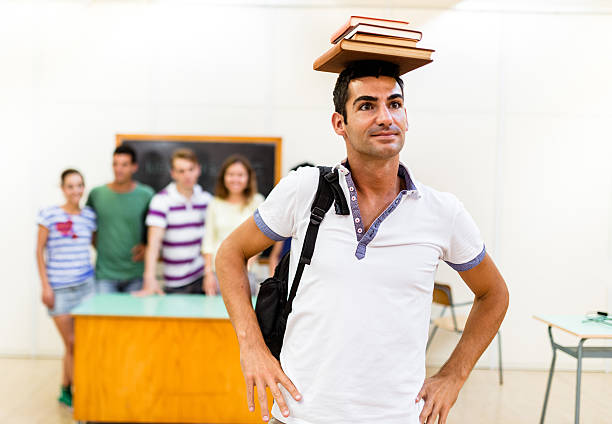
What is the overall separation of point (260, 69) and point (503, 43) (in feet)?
Answer: 7.54

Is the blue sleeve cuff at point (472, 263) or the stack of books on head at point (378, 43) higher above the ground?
the stack of books on head at point (378, 43)

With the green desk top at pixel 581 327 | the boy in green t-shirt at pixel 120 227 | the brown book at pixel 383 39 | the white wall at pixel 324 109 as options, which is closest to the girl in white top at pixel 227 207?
the boy in green t-shirt at pixel 120 227

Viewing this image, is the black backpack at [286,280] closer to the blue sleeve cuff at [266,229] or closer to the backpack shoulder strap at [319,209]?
the backpack shoulder strap at [319,209]

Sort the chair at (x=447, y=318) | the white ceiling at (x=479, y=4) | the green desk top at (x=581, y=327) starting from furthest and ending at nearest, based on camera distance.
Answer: the white ceiling at (x=479, y=4), the chair at (x=447, y=318), the green desk top at (x=581, y=327)

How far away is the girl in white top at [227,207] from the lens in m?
4.09

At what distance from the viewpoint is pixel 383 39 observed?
4.06 feet

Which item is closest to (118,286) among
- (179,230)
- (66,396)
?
(179,230)

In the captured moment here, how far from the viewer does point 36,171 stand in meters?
5.04

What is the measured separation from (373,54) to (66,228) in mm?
3292

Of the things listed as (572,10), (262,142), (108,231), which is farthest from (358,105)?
(572,10)

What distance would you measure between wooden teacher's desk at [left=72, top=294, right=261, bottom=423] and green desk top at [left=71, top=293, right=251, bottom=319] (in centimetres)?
2

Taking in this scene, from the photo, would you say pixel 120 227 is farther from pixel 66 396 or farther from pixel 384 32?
pixel 384 32

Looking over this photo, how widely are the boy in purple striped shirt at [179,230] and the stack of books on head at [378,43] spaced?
3088 millimetres

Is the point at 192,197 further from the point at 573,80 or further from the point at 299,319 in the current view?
the point at 573,80
